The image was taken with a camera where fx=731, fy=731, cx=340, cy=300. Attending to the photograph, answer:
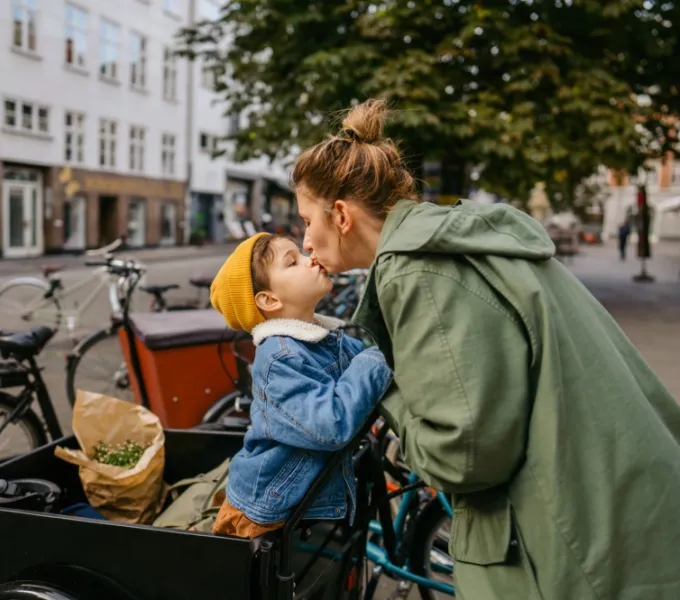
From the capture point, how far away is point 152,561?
169 centimetres

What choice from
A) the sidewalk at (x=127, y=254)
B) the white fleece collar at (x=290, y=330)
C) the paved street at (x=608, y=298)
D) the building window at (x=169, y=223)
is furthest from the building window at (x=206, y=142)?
the white fleece collar at (x=290, y=330)

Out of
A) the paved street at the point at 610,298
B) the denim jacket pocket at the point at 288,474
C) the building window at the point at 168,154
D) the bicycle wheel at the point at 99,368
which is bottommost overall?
the paved street at the point at 610,298

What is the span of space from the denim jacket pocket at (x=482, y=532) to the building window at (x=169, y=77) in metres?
31.0

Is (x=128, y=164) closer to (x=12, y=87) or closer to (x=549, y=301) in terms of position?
(x=12, y=87)

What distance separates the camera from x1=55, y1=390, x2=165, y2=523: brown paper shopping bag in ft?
7.89

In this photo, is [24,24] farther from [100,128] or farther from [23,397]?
[23,397]

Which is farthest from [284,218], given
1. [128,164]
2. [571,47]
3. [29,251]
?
[571,47]

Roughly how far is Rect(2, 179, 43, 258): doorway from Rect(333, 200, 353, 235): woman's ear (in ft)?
75.2

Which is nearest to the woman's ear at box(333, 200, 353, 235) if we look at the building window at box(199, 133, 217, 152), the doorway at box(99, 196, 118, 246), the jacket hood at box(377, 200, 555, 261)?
the jacket hood at box(377, 200, 555, 261)

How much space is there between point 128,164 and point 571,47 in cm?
2126

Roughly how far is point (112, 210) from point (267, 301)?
2756 centimetres

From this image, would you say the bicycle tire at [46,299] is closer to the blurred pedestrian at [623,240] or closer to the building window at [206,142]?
the building window at [206,142]

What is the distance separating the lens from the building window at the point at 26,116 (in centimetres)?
2200

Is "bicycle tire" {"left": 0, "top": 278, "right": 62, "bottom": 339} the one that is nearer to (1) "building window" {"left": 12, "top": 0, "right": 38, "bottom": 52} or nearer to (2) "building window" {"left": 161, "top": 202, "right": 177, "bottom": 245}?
(1) "building window" {"left": 12, "top": 0, "right": 38, "bottom": 52}
